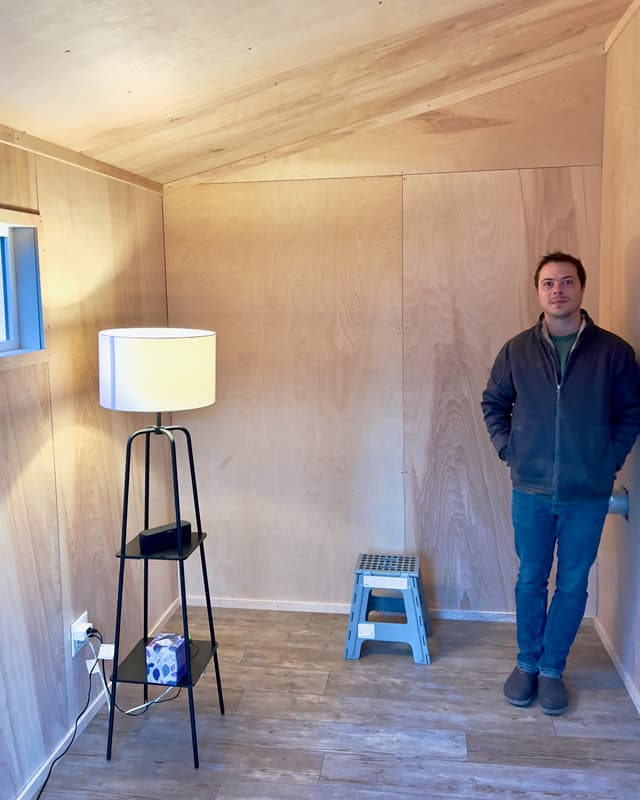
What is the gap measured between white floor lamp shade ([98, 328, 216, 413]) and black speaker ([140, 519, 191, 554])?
445mm

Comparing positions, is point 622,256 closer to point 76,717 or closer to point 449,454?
point 449,454

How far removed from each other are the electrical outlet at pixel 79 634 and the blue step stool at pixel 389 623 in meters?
1.08

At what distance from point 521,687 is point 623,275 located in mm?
1595

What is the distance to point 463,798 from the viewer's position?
2.10m

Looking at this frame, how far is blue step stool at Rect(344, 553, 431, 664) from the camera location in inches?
115

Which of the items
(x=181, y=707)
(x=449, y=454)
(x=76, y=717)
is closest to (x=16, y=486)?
(x=76, y=717)

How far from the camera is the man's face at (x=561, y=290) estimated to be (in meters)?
2.42

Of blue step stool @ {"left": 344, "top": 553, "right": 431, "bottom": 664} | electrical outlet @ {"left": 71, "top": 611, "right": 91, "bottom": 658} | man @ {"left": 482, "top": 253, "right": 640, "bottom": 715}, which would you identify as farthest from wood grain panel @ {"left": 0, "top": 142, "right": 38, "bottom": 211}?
blue step stool @ {"left": 344, "top": 553, "right": 431, "bottom": 664}

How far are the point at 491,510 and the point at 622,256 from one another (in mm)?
1235

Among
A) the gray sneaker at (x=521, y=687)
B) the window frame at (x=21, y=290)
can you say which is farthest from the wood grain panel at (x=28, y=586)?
the gray sneaker at (x=521, y=687)

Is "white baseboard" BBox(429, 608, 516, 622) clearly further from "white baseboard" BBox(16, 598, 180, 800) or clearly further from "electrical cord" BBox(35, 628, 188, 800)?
"white baseboard" BBox(16, 598, 180, 800)

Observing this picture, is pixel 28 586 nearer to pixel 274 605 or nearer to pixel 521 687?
pixel 274 605

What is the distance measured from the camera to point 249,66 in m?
2.09

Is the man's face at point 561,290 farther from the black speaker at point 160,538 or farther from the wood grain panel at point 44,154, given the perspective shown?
the wood grain panel at point 44,154
